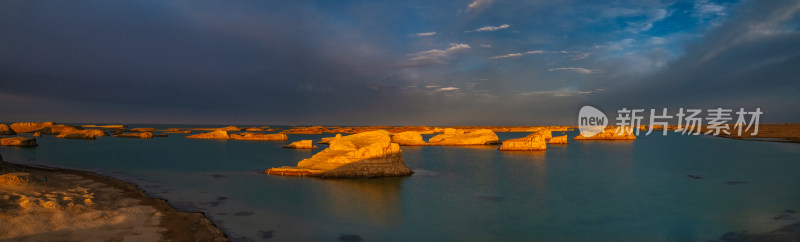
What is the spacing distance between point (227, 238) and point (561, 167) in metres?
37.0

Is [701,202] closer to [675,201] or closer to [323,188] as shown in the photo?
[675,201]

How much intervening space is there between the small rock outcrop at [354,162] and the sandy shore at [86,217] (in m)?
13.2

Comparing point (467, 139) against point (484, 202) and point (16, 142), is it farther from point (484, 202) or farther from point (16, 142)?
point (16, 142)

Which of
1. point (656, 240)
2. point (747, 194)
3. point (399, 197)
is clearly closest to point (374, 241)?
point (399, 197)

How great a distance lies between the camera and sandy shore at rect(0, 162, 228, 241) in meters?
13.8

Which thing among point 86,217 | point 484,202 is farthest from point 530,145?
point 86,217

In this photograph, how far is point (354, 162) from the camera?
32.2 meters

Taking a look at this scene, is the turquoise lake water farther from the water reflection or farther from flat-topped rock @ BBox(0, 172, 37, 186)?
flat-topped rock @ BBox(0, 172, 37, 186)

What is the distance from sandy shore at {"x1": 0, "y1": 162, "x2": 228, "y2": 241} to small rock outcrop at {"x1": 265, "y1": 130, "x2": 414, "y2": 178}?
1315cm

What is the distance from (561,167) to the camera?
4356 cm

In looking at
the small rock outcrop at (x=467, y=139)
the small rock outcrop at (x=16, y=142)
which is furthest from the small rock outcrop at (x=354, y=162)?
the small rock outcrop at (x=16, y=142)

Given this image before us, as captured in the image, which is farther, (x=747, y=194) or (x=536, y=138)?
(x=536, y=138)

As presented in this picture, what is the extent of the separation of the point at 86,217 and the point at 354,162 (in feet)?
60.6

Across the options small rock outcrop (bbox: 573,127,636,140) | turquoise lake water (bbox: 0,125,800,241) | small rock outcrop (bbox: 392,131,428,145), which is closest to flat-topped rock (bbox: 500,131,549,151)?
small rock outcrop (bbox: 392,131,428,145)
